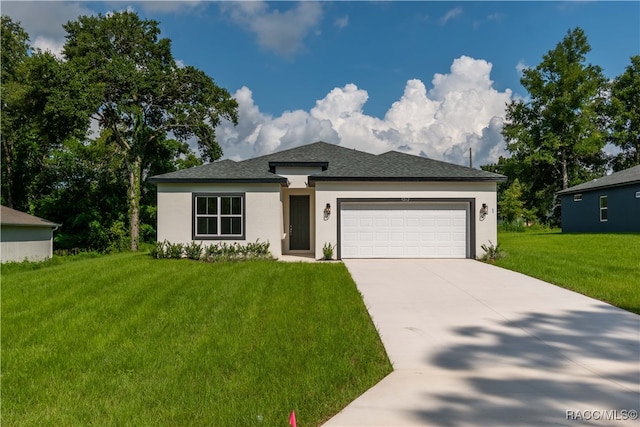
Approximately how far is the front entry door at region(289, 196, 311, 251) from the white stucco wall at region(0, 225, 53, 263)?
15298mm

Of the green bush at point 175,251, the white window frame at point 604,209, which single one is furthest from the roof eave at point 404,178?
the white window frame at point 604,209

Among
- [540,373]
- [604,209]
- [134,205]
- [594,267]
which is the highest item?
[134,205]

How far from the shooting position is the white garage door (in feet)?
42.1

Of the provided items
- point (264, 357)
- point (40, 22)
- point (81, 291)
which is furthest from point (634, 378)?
point (40, 22)

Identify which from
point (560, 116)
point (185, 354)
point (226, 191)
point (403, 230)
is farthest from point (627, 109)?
point (185, 354)

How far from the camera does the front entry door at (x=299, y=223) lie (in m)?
14.9

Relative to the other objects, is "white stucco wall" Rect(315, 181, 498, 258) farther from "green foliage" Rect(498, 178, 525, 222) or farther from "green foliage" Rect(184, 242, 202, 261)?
"green foliage" Rect(498, 178, 525, 222)

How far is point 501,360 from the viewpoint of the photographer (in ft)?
13.8

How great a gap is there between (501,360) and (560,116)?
33448 millimetres

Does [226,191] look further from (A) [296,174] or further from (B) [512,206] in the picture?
(B) [512,206]

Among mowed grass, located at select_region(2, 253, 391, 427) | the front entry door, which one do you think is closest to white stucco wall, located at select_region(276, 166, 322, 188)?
the front entry door

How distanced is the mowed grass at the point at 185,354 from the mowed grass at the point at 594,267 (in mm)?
4799

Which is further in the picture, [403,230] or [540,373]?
[403,230]

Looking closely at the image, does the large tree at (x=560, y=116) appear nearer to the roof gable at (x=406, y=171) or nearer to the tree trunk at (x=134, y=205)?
the roof gable at (x=406, y=171)
